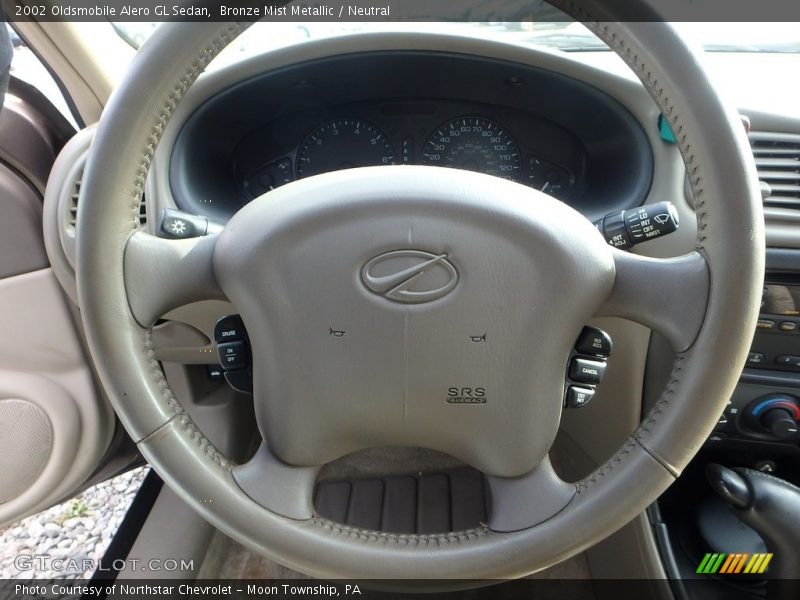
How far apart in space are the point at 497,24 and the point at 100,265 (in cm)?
95

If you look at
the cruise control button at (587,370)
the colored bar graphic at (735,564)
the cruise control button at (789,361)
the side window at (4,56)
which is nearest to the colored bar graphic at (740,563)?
the colored bar graphic at (735,564)

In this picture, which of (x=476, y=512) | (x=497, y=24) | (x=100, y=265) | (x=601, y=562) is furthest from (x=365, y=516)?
(x=497, y=24)

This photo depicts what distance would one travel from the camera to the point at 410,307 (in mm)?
720

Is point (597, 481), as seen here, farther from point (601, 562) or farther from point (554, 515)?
point (601, 562)

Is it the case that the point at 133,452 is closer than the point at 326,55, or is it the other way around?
the point at 326,55

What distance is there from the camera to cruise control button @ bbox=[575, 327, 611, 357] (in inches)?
29.6

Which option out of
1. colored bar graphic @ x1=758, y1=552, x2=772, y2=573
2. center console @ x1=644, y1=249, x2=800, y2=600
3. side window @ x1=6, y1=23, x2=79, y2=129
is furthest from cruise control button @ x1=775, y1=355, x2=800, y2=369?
side window @ x1=6, y1=23, x2=79, y2=129

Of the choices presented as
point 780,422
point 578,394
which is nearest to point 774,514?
point 780,422

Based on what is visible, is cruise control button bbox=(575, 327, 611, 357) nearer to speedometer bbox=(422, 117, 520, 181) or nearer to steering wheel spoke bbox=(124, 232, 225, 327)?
steering wheel spoke bbox=(124, 232, 225, 327)

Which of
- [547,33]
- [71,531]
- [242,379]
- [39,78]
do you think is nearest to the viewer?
[242,379]

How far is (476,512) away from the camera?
1.37 meters

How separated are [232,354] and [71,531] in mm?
1132

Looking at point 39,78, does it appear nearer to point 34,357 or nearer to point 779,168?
point 34,357

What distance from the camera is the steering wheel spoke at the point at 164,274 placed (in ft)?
2.35
